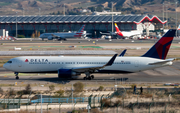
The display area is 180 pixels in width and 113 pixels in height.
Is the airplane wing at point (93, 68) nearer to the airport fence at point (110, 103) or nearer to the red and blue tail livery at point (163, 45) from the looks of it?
the red and blue tail livery at point (163, 45)

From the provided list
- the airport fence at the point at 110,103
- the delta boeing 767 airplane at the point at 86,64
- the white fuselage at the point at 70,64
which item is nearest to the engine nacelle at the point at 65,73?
the delta boeing 767 airplane at the point at 86,64

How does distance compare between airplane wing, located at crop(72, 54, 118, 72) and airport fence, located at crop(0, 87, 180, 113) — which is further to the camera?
airplane wing, located at crop(72, 54, 118, 72)

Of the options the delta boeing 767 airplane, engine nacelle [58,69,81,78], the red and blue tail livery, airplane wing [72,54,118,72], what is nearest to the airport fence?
airplane wing [72,54,118,72]

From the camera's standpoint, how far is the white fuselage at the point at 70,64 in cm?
5019

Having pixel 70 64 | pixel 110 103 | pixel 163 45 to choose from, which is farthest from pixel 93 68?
pixel 110 103

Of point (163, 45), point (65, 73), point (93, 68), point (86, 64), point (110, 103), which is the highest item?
point (163, 45)

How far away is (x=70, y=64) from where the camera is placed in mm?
50469

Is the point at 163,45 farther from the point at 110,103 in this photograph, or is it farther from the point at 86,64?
the point at 110,103

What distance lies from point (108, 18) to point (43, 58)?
15057cm

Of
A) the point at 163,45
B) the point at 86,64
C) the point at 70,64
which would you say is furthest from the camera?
the point at 163,45

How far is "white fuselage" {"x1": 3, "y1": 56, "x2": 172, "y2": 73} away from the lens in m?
50.2

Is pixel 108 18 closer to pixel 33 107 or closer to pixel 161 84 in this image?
pixel 161 84

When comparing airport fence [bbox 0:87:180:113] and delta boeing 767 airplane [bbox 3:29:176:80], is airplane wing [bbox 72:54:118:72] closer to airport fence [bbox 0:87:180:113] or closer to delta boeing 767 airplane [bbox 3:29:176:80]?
delta boeing 767 airplane [bbox 3:29:176:80]

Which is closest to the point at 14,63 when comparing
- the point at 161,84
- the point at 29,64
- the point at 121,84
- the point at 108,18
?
the point at 29,64
